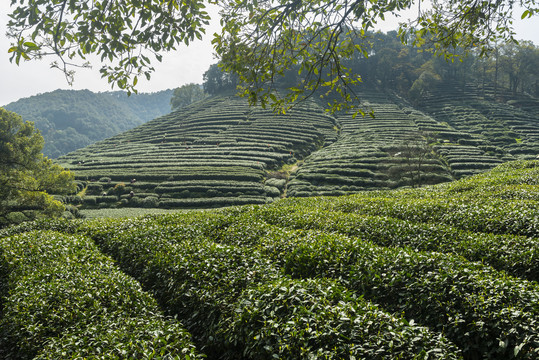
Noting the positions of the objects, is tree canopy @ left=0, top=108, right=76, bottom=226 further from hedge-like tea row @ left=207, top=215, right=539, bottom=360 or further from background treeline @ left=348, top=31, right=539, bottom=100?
background treeline @ left=348, top=31, right=539, bottom=100

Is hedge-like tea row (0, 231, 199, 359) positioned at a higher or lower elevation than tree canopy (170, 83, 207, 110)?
lower

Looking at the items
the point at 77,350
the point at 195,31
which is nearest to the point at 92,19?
the point at 195,31

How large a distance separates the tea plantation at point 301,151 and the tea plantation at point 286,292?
2963 centimetres

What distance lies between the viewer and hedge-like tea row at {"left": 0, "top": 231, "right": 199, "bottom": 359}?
246 inches

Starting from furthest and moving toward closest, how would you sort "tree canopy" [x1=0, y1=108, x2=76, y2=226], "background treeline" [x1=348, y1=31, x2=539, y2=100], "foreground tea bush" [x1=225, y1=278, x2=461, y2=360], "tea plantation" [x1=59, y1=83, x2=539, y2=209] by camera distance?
"background treeline" [x1=348, y1=31, x2=539, y2=100]
"tea plantation" [x1=59, y1=83, x2=539, y2=209]
"tree canopy" [x1=0, y1=108, x2=76, y2=226]
"foreground tea bush" [x1=225, y1=278, x2=461, y2=360]

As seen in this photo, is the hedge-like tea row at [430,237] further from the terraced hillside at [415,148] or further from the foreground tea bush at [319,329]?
the terraced hillside at [415,148]

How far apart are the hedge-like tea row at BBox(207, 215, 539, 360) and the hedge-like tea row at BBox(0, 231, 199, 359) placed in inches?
160

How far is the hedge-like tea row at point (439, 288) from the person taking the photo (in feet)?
18.8

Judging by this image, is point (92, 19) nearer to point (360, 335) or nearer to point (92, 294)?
point (92, 294)

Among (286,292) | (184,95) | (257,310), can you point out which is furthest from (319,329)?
(184,95)

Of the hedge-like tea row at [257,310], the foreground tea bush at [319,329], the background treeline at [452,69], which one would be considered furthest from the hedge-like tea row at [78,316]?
the background treeline at [452,69]

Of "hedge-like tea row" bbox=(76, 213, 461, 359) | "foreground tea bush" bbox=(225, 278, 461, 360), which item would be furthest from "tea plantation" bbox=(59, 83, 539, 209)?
"foreground tea bush" bbox=(225, 278, 461, 360)

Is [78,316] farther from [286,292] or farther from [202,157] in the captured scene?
[202,157]

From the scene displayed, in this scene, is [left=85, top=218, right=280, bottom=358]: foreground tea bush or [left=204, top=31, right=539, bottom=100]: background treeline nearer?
[left=85, top=218, right=280, bottom=358]: foreground tea bush
